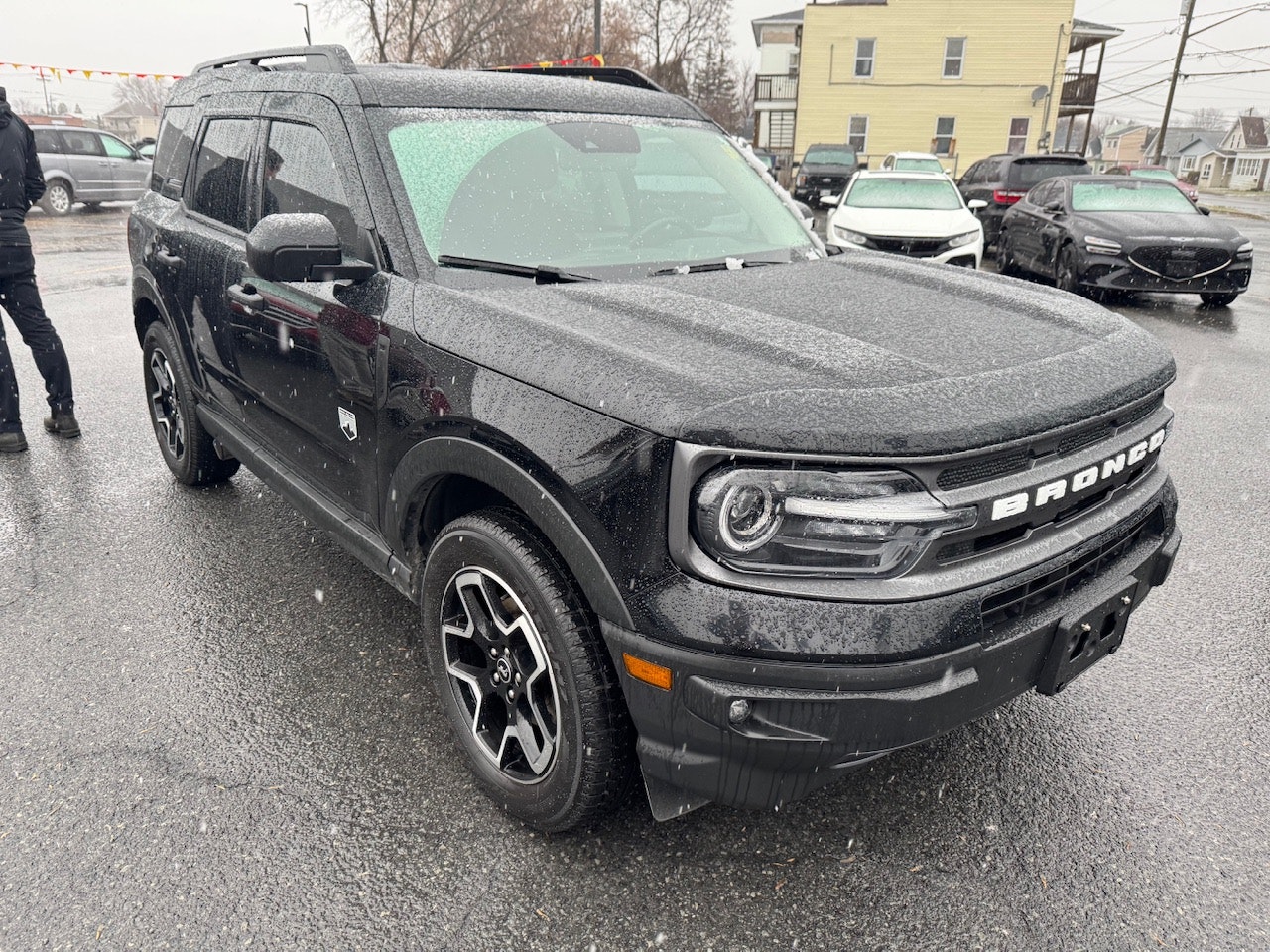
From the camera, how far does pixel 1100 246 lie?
31.4ft

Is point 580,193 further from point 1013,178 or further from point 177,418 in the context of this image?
point 1013,178

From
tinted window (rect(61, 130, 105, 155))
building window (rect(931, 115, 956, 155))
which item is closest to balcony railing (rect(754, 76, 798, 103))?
building window (rect(931, 115, 956, 155))

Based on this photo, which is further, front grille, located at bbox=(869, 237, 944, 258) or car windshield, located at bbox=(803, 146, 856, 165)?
car windshield, located at bbox=(803, 146, 856, 165)

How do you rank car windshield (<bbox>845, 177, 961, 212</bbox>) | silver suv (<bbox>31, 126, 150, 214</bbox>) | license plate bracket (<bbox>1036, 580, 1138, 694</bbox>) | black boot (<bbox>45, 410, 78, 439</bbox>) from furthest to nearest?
silver suv (<bbox>31, 126, 150, 214</bbox>)
car windshield (<bbox>845, 177, 961, 212</bbox>)
black boot (<bbox>45, 410, 78, 439</bbox>)
license plate bracket (<bbox>1036, 580, 1138, 694</bbox>)

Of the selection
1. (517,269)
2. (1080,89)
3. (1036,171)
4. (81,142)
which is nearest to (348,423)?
(517,269)

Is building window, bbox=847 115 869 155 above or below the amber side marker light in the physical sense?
above

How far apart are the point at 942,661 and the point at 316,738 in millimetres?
1882

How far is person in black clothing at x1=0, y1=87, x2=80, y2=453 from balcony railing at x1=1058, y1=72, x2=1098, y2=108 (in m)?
39.5

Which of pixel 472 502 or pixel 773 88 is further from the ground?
pixel 773 88

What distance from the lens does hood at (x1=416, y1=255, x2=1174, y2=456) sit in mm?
1765

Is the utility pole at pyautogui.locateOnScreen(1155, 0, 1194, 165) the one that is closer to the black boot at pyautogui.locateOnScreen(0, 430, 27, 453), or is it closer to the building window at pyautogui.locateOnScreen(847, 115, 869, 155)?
the building window at pyautogui.locateOnScreen(847, 115, 869, 155)

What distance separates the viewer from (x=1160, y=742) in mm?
2732

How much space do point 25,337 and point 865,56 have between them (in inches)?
1393

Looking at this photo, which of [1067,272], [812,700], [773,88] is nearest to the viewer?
[812,700]
